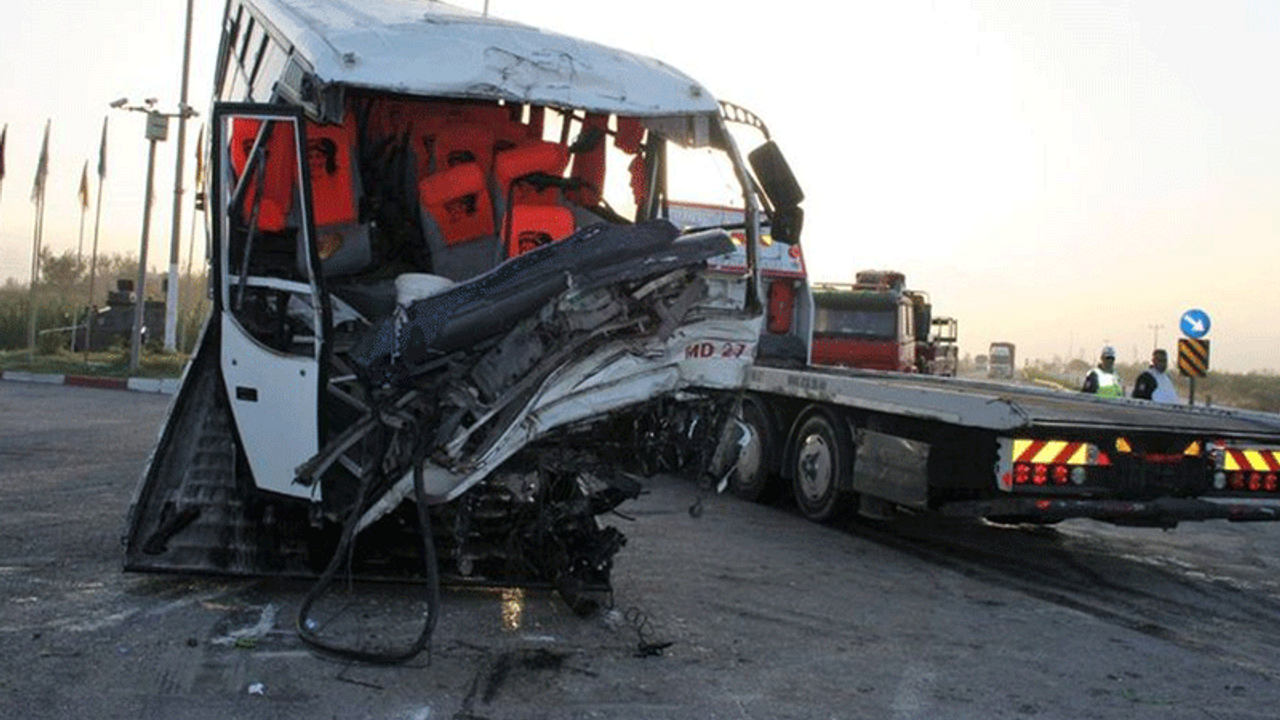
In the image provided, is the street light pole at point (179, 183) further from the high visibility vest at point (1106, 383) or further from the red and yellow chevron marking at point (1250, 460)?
the red and yellow chevron marking at point (1250, 460)

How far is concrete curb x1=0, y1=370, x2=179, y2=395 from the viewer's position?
73.7 feet

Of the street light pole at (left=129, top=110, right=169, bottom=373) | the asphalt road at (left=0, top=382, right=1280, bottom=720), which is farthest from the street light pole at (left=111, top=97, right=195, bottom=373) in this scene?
the asphalt road at (left=0, top=382, right=1280, bottom=720)

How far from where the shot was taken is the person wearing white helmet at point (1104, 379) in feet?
51.4

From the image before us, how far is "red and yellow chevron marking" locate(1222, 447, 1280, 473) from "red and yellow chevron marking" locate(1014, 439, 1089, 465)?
1.04 meters

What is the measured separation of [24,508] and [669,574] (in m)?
4.48

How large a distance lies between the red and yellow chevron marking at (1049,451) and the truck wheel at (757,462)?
11.2ft

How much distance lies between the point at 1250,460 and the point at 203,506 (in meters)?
6.33

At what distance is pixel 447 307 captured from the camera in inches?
217

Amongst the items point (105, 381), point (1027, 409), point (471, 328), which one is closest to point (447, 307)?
point (471, 328)

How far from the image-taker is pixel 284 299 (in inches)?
246

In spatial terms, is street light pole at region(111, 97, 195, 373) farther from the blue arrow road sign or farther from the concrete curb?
the blue arrow road sign

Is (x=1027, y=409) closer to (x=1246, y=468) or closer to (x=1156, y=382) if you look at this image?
(x=1246, y=468)

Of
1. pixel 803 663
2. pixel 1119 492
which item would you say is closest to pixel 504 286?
pixel 803 663

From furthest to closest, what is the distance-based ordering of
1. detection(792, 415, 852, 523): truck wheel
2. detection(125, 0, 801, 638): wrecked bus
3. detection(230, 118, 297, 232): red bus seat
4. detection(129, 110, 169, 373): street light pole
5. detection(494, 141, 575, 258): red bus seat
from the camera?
detection(129, 110, 169, 373): street light pole
detection(792, 415, 852, 523): truck wheel
detection(494, 141, 575, 258): red bus seat
detection(230, 118, 297, 232): red bus seat
detection(125, 0, 801, 638): wrecked bus
